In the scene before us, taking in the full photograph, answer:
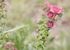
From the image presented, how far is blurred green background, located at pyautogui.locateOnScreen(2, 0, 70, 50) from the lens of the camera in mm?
1686

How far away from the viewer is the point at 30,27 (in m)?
3.17

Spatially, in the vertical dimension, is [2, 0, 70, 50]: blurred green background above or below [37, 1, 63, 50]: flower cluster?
above

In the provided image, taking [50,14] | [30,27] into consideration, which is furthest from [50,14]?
[30,27]

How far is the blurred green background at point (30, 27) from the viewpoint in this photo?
5.53 ft

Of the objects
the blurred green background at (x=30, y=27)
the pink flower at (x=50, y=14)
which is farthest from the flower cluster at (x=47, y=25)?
the blurred green background at (x=30, y=27)

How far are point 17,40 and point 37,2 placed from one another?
117 inches

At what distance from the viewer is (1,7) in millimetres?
1241

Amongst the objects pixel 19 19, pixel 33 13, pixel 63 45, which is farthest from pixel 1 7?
pixel 33 13

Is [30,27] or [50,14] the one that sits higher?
[30,27]

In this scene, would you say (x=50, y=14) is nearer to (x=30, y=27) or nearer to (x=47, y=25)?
(x=47, y=25)

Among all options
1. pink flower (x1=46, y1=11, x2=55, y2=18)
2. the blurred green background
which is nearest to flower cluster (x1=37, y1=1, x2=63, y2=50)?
pink flower (x1=46, y1=11, x2=55, y2=18)

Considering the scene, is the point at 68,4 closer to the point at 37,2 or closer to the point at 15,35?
the point at 37,2

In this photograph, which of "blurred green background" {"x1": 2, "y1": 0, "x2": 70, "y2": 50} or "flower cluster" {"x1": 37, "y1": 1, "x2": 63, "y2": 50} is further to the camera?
"blurred green background" {"x1": 2, "y1": 0, "x2": 70, "y2": 50}

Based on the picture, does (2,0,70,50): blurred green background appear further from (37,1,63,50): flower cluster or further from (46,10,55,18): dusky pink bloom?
(46,10,55,18): dusky pink bloom
